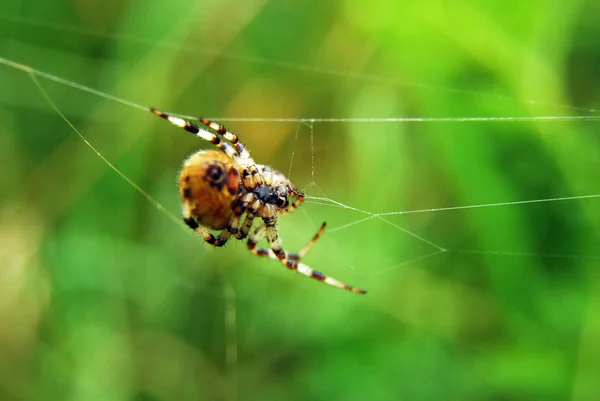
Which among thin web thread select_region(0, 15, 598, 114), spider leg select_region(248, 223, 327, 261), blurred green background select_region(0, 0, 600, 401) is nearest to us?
blurred green background select_region(0, 0, 600, 401)

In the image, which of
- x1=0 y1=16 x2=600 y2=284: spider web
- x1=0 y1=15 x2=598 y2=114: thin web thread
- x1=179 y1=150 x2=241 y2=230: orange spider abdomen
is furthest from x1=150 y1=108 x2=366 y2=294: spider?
x1=0 y1=15 x2=598 y2=114: thin web thread

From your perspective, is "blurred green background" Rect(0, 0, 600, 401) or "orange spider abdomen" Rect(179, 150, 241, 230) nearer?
"orange spider abdomen" Rect(179, 150, 241, 230)

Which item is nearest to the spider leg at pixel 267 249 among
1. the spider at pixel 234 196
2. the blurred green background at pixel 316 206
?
the spider at pixel 234 196

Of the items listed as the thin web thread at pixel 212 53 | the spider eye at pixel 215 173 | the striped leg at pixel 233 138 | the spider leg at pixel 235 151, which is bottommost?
the spider eye at pixel 215 173

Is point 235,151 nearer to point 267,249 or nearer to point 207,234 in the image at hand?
point 207,234

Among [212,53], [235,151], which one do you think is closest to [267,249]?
[235,151]

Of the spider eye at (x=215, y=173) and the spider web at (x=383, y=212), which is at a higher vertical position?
the spider web at (x=383, y=212)

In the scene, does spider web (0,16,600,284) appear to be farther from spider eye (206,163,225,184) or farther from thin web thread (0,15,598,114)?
spider eye (206,163,225,184)

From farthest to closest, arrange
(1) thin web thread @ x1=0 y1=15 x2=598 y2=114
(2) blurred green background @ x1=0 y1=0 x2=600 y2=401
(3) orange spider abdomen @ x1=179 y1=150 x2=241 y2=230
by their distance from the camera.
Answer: (1) thin web thread @ x1=0 y1=15 x2=598 y2=114
(2) blurred green background @ x1=0 y1=0 x2=600 y2=401
(3) orange spider abdomen @ x1=179 y1=150 x2=241 y2=230

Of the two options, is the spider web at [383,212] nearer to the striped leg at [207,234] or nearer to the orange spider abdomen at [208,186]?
the orange spider abdomen at [208,186]
